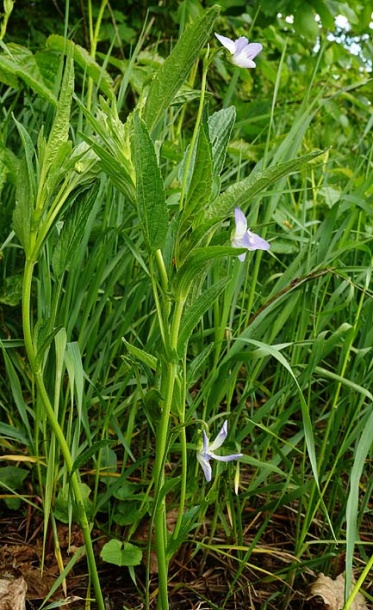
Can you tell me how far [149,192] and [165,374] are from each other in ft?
0.67

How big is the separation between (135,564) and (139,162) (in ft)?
1.87

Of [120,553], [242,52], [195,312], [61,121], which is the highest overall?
[242,52]

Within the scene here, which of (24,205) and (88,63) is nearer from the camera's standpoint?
(24,205)

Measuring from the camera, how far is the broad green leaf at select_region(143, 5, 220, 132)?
2.29 feet

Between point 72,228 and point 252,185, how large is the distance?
254 mm

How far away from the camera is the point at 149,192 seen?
28.2 inches

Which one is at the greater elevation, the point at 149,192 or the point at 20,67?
the point at 149,192

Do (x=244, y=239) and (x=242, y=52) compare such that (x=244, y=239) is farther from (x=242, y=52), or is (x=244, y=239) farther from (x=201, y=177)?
(x=242, y=52)

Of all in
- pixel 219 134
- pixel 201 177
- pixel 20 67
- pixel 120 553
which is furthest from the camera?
pixel 20 67

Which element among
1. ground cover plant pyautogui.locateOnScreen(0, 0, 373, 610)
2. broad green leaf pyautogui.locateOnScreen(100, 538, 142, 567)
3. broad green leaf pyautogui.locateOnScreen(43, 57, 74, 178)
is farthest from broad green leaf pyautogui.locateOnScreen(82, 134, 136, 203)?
broad green leaf pyautogui.locateOnScreen(100, 538, 142, 567)

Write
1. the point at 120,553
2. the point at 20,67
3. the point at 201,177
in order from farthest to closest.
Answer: the point at 20,67
the point at 120,553
the point at 201,177

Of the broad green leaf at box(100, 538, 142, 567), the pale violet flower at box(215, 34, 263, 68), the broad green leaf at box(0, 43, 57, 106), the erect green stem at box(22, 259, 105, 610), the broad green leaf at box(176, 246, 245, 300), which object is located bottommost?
the broad green leaf at box(100, 538, 142, 567)

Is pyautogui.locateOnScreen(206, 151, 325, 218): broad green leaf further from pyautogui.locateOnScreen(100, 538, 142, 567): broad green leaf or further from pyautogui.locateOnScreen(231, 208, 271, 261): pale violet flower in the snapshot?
pyautogui.locateOnScreen(100, 538, 142, 567): broad green leaf

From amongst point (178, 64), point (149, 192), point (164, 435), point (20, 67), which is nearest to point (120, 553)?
point (164, 435)
